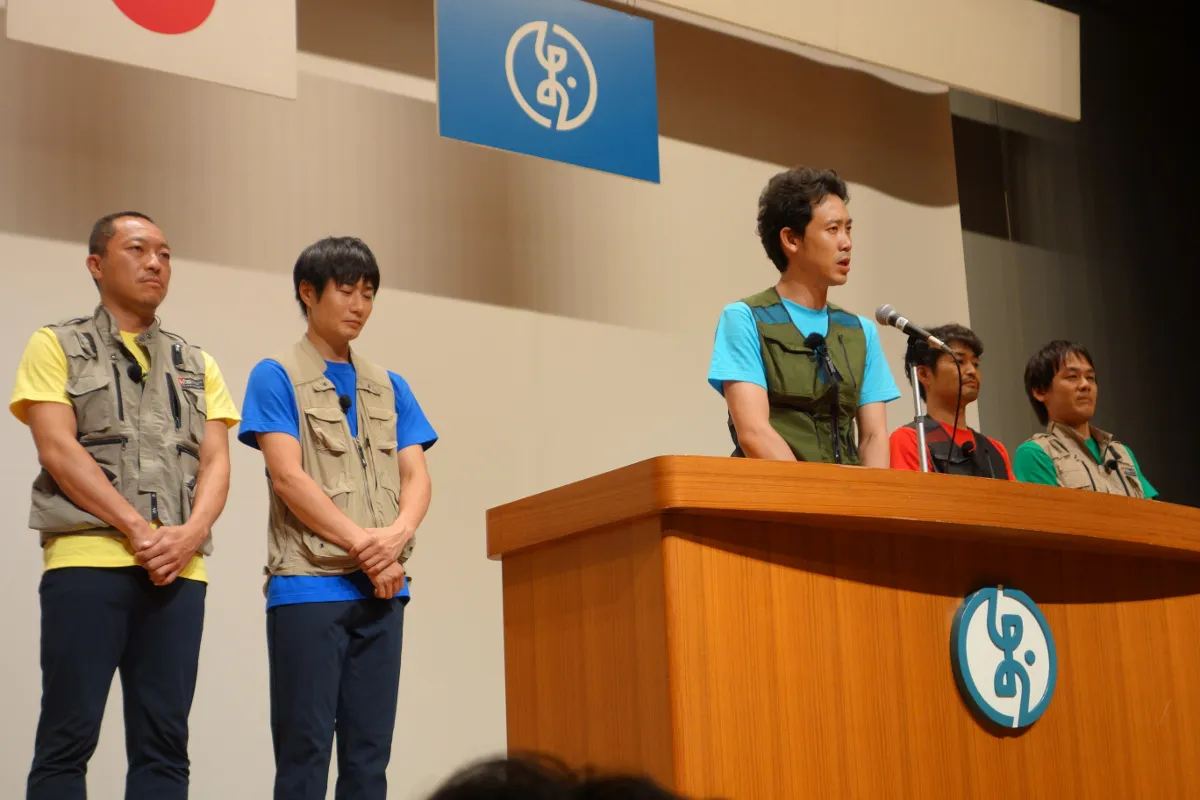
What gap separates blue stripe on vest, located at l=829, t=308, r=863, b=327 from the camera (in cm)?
251

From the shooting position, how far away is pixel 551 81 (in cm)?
373

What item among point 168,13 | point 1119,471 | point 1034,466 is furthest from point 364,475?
point 1119,471

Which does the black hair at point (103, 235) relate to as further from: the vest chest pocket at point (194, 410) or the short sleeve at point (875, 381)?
the short sleeve at point (875, 381)

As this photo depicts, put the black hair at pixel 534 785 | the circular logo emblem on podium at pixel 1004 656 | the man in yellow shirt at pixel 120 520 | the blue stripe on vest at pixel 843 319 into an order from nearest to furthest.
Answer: the black hair at pixel 534 785 < the circular logo emblem on podium at pixel 1004 656 < the man in yellow shirt at pixel 120 520 < the blue stripe on vest at pixel 843 319

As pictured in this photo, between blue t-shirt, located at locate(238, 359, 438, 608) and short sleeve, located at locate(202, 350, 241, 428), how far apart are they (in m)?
0.10

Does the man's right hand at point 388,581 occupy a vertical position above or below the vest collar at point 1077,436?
below

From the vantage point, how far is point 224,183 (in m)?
3.76

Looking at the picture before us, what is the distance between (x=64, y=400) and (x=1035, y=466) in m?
2.38

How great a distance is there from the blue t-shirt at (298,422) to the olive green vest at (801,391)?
0.78m

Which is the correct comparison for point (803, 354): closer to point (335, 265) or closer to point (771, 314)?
point (771, 314)

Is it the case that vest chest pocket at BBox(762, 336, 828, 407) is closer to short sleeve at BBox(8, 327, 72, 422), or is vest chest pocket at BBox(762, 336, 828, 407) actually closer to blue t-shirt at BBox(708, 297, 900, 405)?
blue t-shirt at BBox(708, 297, 900, 405)

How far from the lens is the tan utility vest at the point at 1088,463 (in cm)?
348

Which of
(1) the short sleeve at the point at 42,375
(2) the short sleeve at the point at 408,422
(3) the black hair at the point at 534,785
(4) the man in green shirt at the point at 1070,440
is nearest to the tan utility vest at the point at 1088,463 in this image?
(4) the man in green shirt at the point at 1070,440

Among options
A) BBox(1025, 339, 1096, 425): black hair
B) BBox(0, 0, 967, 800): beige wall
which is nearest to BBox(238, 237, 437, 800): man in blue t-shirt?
BBox(0, 0, 967, 800): beige wall
